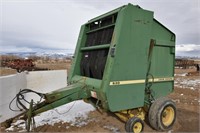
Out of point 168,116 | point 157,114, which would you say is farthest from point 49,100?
point 168,116

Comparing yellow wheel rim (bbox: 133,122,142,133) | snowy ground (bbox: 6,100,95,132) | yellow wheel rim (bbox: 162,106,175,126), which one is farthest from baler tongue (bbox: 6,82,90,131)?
yellow wheel rim (bbox: 162,106,175,126)

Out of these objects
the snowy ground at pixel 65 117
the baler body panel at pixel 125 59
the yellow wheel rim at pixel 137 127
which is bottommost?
the snowy ground at pixel 65 117

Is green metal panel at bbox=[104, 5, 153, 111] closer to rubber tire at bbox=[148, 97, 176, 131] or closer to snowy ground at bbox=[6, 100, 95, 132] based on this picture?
rubber tire at bbox=[148, 97, 176, 131]

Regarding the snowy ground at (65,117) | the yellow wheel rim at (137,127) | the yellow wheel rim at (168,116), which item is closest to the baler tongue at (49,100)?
the snowy ground at (65,117)

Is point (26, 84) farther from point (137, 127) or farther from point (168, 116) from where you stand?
point (168, 116)

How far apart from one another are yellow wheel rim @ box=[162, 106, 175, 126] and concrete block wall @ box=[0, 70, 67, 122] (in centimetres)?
385

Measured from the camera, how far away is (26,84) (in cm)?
612

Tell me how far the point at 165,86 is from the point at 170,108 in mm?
559

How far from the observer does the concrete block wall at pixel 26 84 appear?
473 cm

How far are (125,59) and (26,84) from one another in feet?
12.7

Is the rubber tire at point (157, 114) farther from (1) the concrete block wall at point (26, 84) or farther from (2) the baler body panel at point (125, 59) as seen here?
(1) the concrete block wall at point (26, 84)

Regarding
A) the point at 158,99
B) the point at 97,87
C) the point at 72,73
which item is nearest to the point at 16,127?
the point at 72,73

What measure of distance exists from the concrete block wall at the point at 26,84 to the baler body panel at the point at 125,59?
167 centimetres

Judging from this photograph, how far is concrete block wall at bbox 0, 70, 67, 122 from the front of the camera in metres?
4.73
